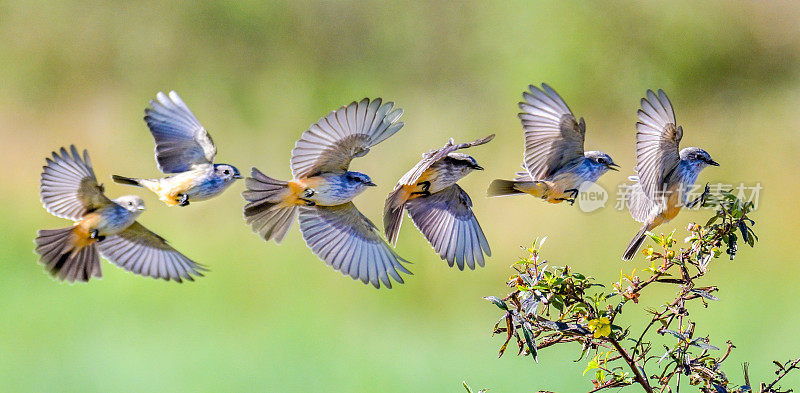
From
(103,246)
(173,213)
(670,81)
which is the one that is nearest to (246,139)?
(173,213)

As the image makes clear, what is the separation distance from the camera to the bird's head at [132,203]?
3.51m

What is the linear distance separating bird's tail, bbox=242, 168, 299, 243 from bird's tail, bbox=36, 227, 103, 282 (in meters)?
0.63

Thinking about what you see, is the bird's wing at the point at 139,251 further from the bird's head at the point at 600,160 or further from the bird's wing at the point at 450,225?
the bird's head at the point at 600,160

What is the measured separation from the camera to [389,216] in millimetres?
3756

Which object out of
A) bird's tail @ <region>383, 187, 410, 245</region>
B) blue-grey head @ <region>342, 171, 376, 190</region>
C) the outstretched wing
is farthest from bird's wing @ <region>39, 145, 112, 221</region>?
the outstretched wing

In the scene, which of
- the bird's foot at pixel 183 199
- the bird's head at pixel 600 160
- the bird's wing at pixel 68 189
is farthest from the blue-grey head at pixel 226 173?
the bird's head at pixel 600 160

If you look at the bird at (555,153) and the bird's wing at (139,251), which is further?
the bird's wing at (139,251)

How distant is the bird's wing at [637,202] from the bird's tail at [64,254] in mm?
2107

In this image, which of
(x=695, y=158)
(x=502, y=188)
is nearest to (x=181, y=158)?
(x=502, y=188)

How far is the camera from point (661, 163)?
3857 mm

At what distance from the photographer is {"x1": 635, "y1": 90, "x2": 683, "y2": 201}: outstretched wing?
3.75 meters

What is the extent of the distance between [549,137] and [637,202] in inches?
21.0

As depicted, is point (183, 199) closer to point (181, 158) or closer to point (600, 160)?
point (181, 158)

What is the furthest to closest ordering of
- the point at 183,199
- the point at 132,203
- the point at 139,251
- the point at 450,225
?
the point at 450,225, the point at 139,251, the point at 132,203, the point at 183,199
